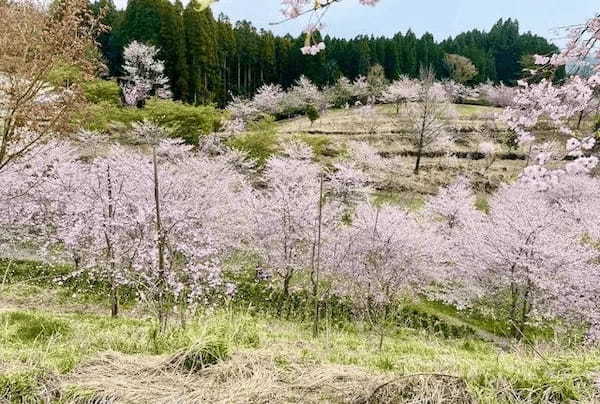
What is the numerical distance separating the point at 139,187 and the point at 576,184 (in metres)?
31.6

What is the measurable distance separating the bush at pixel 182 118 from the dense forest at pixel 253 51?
8931 millimetres

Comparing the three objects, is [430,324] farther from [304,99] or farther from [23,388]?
[304,99]

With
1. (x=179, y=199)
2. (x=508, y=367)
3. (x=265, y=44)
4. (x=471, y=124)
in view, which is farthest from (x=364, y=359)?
(x=265, y=44)

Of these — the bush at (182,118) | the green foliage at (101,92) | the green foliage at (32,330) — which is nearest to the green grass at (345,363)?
the green foliage at (32,330)

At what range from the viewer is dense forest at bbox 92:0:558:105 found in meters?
50.4

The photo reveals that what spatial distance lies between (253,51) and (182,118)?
31.3m

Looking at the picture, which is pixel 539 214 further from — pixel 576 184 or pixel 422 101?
pixel 422 101

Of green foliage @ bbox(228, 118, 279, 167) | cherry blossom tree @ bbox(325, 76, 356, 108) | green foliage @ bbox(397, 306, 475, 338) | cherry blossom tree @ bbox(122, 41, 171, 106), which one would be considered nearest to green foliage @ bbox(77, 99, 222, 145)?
green foliage @ bbox(228, 118, 279, 167)

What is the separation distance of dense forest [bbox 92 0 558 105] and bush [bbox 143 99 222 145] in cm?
893

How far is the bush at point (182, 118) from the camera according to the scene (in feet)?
118

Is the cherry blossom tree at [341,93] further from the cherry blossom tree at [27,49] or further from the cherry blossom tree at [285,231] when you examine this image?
the cherry blossom tree at [27,49]

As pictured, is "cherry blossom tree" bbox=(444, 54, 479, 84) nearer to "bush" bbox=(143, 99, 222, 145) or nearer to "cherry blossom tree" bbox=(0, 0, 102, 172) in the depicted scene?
"bush" bbox=(143, 99, 222, 145)

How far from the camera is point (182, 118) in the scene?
36.1 meters

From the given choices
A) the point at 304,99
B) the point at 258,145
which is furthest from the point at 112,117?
the point at 304,99
